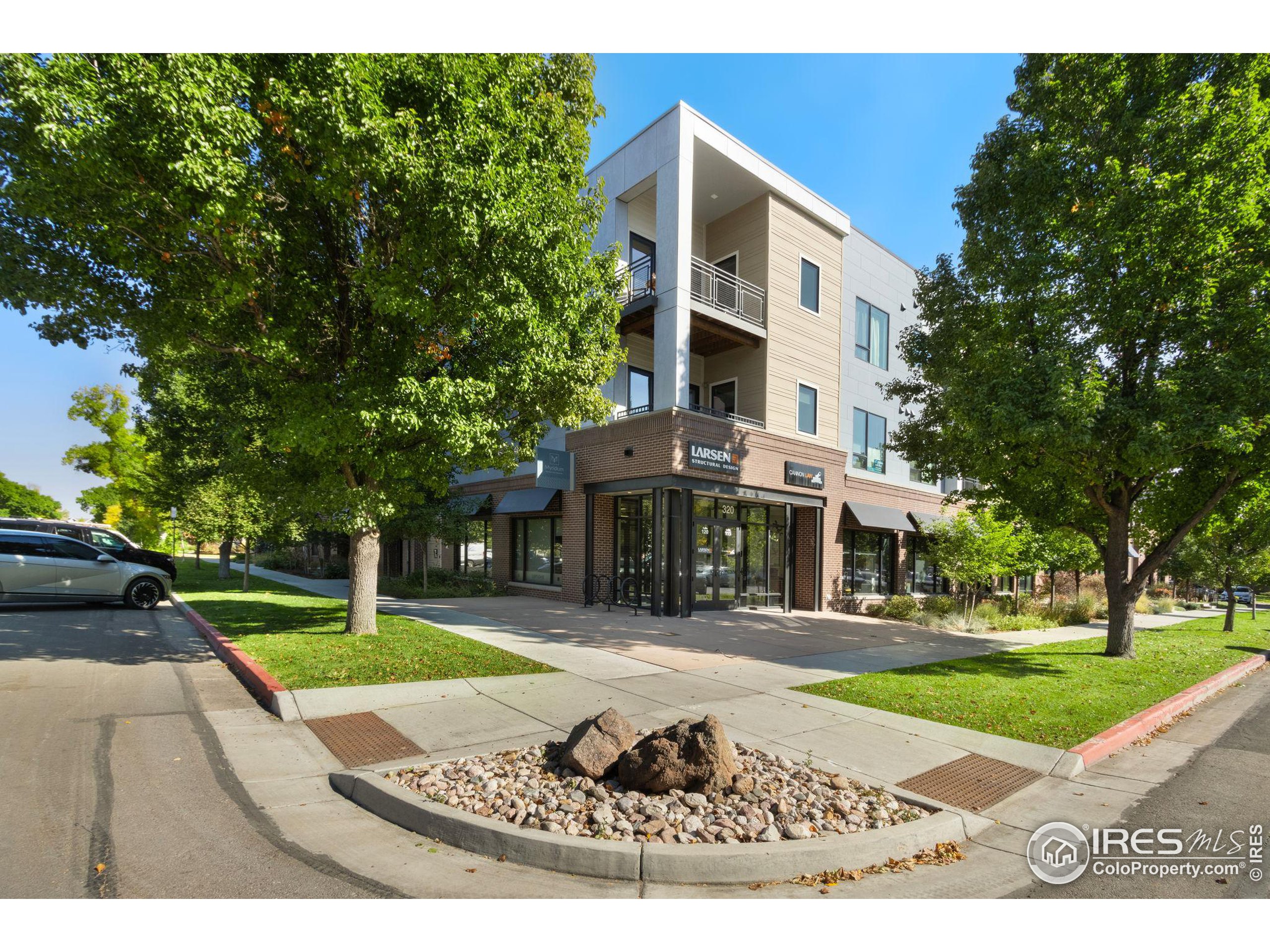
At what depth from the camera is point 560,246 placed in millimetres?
9203

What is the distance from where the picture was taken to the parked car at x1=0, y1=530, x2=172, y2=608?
13.4 m

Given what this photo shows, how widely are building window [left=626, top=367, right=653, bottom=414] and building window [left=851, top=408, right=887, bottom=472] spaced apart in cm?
764

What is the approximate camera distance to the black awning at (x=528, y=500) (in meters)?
19.3

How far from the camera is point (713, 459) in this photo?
1606cm

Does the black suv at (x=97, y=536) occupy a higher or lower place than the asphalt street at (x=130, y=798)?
higher

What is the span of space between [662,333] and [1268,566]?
69.6 feet

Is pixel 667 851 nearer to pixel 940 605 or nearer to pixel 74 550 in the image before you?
pixel 74 550

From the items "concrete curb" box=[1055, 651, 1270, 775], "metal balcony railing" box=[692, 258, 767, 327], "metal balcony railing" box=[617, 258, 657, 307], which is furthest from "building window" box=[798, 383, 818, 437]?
"concrete curb" box=[1055, 651, 1270, 775]

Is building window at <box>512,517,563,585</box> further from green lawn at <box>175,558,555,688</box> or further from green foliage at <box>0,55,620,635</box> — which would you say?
green foliage at <box>0,55,620,635</box>

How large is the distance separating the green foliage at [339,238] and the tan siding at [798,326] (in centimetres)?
854

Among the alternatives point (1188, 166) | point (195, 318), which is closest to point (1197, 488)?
point (1188, 166)

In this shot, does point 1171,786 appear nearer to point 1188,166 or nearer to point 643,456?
point 1188,166

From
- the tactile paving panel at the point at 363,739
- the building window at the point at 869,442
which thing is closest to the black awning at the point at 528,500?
the building window at the point at 869,442

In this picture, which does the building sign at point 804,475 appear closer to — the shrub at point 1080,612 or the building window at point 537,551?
the building window at point 537,551
